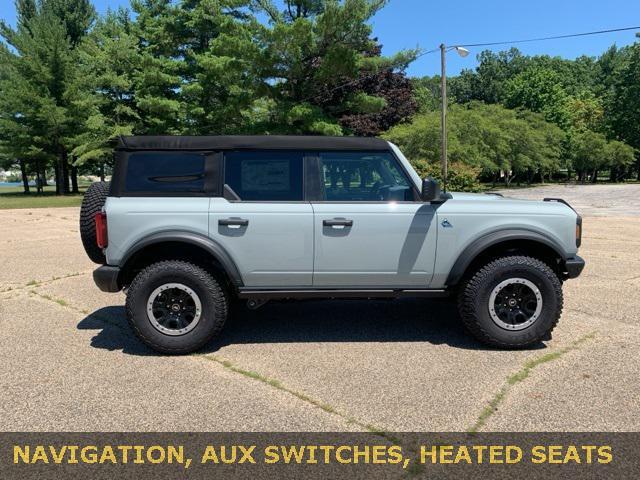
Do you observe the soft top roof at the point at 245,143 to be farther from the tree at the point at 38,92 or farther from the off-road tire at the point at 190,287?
the tree at the point at 38,92

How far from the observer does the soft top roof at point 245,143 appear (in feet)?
13.0

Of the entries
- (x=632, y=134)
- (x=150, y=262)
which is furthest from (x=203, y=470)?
(x=632, y=134)

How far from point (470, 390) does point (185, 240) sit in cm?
242

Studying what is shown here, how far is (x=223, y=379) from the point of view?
3561mm

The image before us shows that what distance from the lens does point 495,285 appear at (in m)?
4.02

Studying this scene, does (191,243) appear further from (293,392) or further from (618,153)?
(618,153)

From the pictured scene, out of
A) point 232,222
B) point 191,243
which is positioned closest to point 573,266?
point 232,222

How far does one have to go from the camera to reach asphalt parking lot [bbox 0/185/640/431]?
298cm

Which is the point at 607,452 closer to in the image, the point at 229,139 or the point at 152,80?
the point at 229,139

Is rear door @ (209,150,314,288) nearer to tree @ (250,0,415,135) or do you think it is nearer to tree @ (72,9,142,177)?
tree @ (250,0,415,135)

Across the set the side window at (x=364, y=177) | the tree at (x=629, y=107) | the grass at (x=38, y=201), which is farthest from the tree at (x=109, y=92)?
the tree at (x=629, y=107)

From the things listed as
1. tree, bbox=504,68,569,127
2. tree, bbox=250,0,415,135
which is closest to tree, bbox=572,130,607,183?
tree, bbox=504,68,569,127

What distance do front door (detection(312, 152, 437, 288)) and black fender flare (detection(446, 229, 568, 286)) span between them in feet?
0.73

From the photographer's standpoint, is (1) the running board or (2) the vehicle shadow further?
(2) the vehicle shadow
